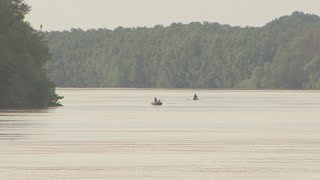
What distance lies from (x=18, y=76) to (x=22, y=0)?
16194 mm

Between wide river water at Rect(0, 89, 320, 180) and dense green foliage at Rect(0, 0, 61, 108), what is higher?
dense green foliage at Rect(0, 0, 61, 108)

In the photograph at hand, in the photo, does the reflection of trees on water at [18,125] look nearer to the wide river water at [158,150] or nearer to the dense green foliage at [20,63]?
the wide river water at [158,150]

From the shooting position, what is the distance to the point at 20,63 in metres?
99.5

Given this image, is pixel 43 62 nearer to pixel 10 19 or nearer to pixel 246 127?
pixel 10 19

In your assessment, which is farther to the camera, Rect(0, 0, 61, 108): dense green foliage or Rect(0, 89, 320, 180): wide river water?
Rect(0, 0, 61, 108): dense green foliage

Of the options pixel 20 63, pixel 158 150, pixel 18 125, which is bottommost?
pixel 18 125

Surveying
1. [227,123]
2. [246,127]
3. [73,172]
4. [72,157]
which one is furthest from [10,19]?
[73,172]

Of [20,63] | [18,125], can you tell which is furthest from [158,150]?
[20,63]

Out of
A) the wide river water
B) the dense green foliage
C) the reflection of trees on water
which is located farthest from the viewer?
the dense green foliage

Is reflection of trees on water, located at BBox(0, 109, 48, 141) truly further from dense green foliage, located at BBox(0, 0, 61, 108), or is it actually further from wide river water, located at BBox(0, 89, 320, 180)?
dense green foliage, located at BBox(0, 0, 61, 108)

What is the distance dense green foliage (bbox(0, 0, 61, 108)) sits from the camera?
9819cm

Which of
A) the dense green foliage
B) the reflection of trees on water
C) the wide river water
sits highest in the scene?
the dense green foliage

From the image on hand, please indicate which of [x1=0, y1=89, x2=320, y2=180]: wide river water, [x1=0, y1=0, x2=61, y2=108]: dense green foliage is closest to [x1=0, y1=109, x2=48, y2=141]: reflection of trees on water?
[x1=0, y1=89, x2=320, y2=180]: wide river water

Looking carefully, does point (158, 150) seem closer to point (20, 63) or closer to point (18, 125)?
point (18, 125)
